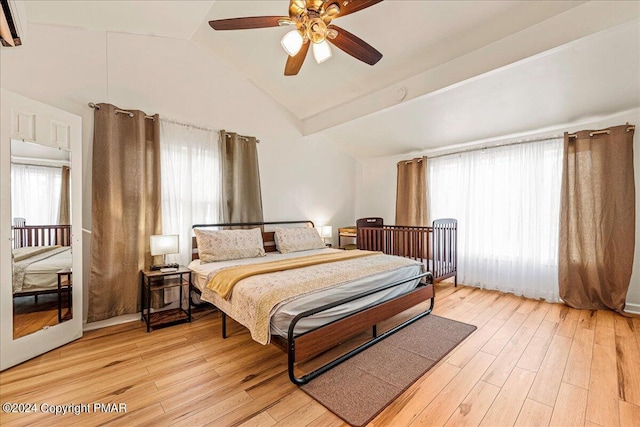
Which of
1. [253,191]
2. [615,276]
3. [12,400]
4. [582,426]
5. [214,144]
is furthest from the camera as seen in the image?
[253,191]

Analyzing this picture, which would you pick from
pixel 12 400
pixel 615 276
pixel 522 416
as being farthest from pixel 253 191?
pixel 615 276

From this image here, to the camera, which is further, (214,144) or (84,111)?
(214,144)

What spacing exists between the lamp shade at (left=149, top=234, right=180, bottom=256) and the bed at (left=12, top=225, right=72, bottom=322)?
671 mm

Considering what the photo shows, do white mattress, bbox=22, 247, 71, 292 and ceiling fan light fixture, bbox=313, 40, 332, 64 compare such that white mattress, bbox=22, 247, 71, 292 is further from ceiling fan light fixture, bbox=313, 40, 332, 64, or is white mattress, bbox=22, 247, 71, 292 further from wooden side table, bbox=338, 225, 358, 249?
wooden side table, bbox=338, 225, 358, 249

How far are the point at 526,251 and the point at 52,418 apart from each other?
5107 mm

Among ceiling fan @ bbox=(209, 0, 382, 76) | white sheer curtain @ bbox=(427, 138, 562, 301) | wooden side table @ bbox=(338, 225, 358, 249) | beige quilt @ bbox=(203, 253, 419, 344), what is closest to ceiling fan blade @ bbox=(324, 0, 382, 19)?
ceiling fan @ bbox=(209, 0, 382, 76)

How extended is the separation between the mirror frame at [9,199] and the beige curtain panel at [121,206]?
0.20m

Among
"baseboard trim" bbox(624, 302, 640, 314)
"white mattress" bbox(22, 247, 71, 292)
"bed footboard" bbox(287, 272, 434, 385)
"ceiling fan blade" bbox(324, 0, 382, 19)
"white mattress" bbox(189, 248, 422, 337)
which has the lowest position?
"baseboard trim" bbox(624, 302, 640, 314)

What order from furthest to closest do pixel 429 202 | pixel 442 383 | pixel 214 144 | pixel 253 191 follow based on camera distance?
1. pixel 429 202
2. pixel 253 191
3. pixel 214 144
4. pixel 442 383

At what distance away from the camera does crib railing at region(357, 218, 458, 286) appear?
4141 mm

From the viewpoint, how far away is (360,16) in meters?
2.70

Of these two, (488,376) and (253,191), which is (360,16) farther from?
(488,376)

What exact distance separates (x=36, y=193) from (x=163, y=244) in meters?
1.09
